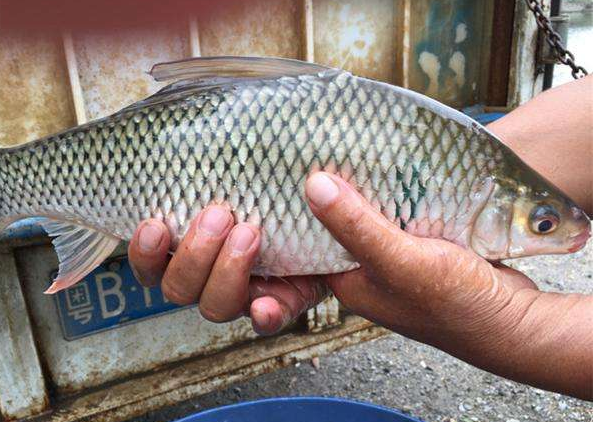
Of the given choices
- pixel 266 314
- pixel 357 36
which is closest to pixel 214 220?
pixel 266 314

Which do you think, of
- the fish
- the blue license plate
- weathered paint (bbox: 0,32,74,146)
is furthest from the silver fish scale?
the blue license plate

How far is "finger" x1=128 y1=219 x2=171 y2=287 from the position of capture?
4.89 ft

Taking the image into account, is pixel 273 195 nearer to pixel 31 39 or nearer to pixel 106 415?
pixel 31 39

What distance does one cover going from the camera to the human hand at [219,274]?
1.46m

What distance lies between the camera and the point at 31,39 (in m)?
1.90

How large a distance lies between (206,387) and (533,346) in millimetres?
1282

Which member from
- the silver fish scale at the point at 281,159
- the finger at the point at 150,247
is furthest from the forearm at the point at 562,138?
the finger at the point at 150,247

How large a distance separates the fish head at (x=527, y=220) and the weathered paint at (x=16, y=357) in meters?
1.37

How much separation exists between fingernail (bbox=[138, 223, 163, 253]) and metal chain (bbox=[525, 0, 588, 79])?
5.14 feet

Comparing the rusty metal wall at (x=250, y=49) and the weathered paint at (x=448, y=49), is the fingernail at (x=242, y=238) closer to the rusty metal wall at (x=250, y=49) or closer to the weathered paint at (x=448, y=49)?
the rusty metal wall at (x=250, y=49)

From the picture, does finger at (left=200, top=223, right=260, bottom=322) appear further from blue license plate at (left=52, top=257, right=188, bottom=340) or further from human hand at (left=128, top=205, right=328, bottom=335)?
blue license plate at (left=52, top=257, right=188, bottom=340)

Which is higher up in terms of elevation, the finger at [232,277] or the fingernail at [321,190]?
the fingernail at [321,190]

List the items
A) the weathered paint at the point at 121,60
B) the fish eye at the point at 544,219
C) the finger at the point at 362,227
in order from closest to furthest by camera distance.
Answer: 1. the finger at the point at 362,227
2. the fish eye at the point at 544,219
3. the weathered paint at the point at 121,60

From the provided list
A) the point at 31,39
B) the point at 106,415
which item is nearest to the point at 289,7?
the point at 31,39
